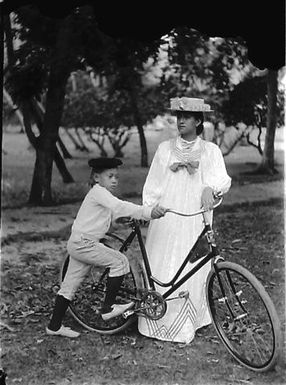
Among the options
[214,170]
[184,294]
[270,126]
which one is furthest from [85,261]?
[270,126]

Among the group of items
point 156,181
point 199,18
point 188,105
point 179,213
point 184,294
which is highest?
point 199,18

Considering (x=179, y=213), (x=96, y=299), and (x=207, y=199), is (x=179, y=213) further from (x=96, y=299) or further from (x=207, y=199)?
(x=96, y=299)

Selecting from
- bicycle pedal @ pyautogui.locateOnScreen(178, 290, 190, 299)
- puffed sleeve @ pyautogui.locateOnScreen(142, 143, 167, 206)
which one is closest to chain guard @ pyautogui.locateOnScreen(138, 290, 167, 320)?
bicycle pedal @ pyautogui.locateOnScreen(178, 290, 190, 299)

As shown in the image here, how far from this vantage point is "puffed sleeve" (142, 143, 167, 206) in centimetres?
381

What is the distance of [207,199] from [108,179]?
0.58m

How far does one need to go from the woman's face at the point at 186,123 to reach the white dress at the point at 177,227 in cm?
6

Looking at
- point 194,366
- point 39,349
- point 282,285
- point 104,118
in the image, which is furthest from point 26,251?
point 282,285

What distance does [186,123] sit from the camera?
12.2 ft

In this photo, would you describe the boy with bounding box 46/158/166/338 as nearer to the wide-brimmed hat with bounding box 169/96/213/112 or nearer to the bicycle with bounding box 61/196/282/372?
the bicycle with bounding box 61/196/282/372

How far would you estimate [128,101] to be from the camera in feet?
14.8

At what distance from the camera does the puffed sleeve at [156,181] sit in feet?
12.5

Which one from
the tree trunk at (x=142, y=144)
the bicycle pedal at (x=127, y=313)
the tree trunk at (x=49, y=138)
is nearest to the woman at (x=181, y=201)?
the bicycle pedal at (x=127, y=313)

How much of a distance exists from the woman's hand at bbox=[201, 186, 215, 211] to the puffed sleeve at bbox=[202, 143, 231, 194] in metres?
0.06

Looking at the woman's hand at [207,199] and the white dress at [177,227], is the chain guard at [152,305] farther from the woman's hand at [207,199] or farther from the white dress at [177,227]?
the woman's hand at [207,199]
